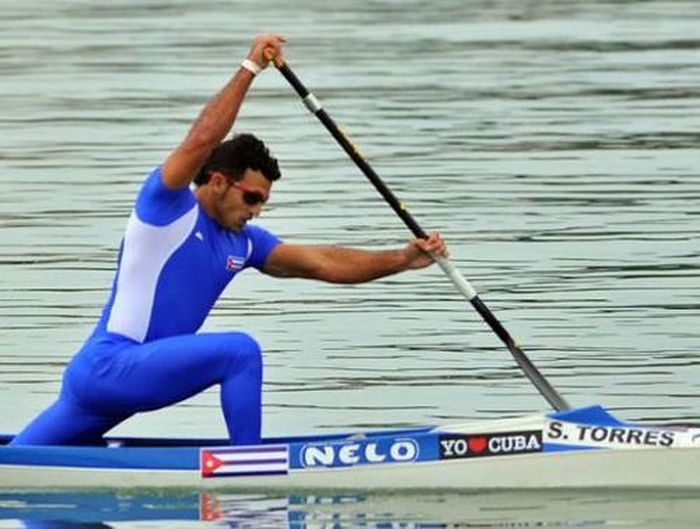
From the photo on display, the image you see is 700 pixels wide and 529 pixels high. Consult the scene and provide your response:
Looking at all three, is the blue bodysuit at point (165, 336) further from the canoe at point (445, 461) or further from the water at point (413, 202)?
the water at point (413, 202)

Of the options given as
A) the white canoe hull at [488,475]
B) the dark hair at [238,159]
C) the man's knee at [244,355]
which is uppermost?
the dark hair at [238,159]

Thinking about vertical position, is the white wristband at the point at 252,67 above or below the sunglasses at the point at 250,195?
above

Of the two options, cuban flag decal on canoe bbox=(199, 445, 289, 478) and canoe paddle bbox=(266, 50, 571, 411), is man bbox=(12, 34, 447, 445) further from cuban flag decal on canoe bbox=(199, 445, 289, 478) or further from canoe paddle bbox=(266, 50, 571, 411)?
canoe paddle bbox=(266, 50, 571, 411)

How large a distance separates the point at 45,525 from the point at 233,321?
6.63 m

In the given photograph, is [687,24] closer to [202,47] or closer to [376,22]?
[376,22]

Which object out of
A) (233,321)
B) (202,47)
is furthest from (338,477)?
(202,47)

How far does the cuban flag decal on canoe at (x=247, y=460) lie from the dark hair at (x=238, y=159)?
1301 millimetres

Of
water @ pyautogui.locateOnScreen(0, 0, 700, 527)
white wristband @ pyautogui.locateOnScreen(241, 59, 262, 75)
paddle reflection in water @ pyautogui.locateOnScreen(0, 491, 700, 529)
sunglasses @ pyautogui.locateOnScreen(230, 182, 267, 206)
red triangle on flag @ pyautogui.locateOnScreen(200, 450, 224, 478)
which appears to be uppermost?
water @ pyautogui.locateOnScreen(0, 0, 700, 527)

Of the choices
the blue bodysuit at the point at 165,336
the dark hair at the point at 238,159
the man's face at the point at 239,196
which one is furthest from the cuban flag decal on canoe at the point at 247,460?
the dark hair at the point at 238,159

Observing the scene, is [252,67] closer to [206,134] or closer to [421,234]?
[206,134]

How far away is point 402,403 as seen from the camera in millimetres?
17484

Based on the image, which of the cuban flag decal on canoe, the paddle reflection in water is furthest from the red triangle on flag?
the paddle reflection in water

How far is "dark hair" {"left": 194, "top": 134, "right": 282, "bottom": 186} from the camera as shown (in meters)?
14.6

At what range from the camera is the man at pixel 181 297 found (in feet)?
47.3
